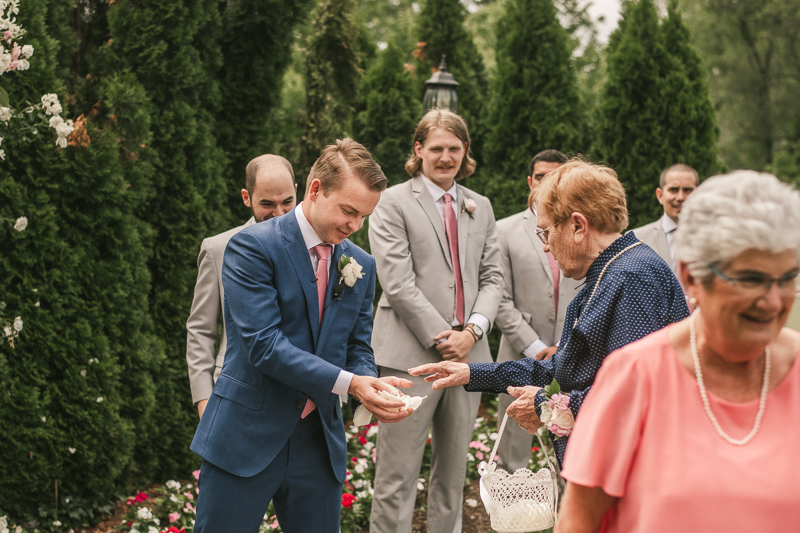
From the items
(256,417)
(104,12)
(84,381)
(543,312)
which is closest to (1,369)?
(84,381)

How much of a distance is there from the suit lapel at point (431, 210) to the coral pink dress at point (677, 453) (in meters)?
2.67

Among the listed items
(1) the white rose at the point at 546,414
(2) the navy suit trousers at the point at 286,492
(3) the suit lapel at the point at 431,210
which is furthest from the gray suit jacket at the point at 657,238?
(2) the navy suit trousers at the point at 286,492

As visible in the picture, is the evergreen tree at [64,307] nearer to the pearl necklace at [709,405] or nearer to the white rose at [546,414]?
the white rose at [546,414]

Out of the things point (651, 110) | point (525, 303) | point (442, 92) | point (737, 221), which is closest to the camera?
point (737, 221)

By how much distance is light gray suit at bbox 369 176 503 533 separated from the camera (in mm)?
4062

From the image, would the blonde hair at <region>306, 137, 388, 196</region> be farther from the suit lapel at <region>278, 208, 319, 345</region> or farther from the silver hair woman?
the silver hair woman

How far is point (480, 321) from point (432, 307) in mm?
354

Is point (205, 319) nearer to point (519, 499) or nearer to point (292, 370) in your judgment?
point (292, 370)

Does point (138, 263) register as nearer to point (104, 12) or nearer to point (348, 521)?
point (104, 12)

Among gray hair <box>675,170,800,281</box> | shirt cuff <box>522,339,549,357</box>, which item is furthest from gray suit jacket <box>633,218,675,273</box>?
gray hair <box>675,170,800,281</box>

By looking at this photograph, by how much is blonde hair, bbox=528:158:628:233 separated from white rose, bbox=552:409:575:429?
68 cm

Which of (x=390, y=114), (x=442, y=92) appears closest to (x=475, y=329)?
(x=442, y=92)

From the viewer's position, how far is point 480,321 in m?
4.24

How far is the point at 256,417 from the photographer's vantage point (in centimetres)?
257
